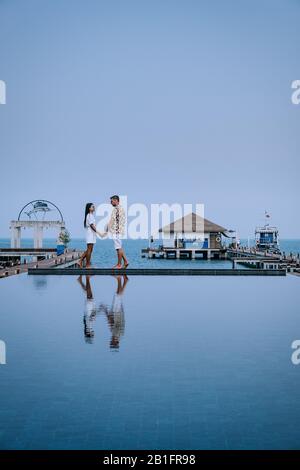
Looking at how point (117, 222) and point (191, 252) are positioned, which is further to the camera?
point (191, 252)

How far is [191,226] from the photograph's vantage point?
6525 centimetres

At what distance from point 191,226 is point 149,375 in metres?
59.8

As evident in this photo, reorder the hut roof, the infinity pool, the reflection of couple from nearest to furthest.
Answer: the infinity pool
the reflection of couple
the hut roof

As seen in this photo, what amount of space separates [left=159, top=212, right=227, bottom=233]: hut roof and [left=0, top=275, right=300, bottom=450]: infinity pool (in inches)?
2098

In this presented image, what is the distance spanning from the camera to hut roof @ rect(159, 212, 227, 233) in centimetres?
6475

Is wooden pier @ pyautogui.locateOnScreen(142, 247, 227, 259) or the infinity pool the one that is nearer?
the infinity pool

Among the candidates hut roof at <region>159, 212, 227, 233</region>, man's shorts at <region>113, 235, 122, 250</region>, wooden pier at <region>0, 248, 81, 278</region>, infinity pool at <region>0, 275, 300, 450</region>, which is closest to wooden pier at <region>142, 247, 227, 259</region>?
hut roof at <region>159, 212, 227, 233</region>

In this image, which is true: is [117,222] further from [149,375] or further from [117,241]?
[149,375]

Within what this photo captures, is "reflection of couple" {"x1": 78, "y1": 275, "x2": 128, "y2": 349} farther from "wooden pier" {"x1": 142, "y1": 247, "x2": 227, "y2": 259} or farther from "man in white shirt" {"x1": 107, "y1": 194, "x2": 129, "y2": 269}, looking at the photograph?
"wooden pier" {"x1": 142, "y1": 247, "x2": 227, "y2": 259}

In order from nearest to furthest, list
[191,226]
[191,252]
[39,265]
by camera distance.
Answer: [39,265] < [191,226] < [191,252]

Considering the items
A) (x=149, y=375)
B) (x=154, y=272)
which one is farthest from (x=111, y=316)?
(x=154, y=272)

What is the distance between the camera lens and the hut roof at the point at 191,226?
6475cm

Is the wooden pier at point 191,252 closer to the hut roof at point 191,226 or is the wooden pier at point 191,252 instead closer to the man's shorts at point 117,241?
the hut roof at point 191,226

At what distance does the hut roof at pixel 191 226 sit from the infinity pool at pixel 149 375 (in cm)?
5329
